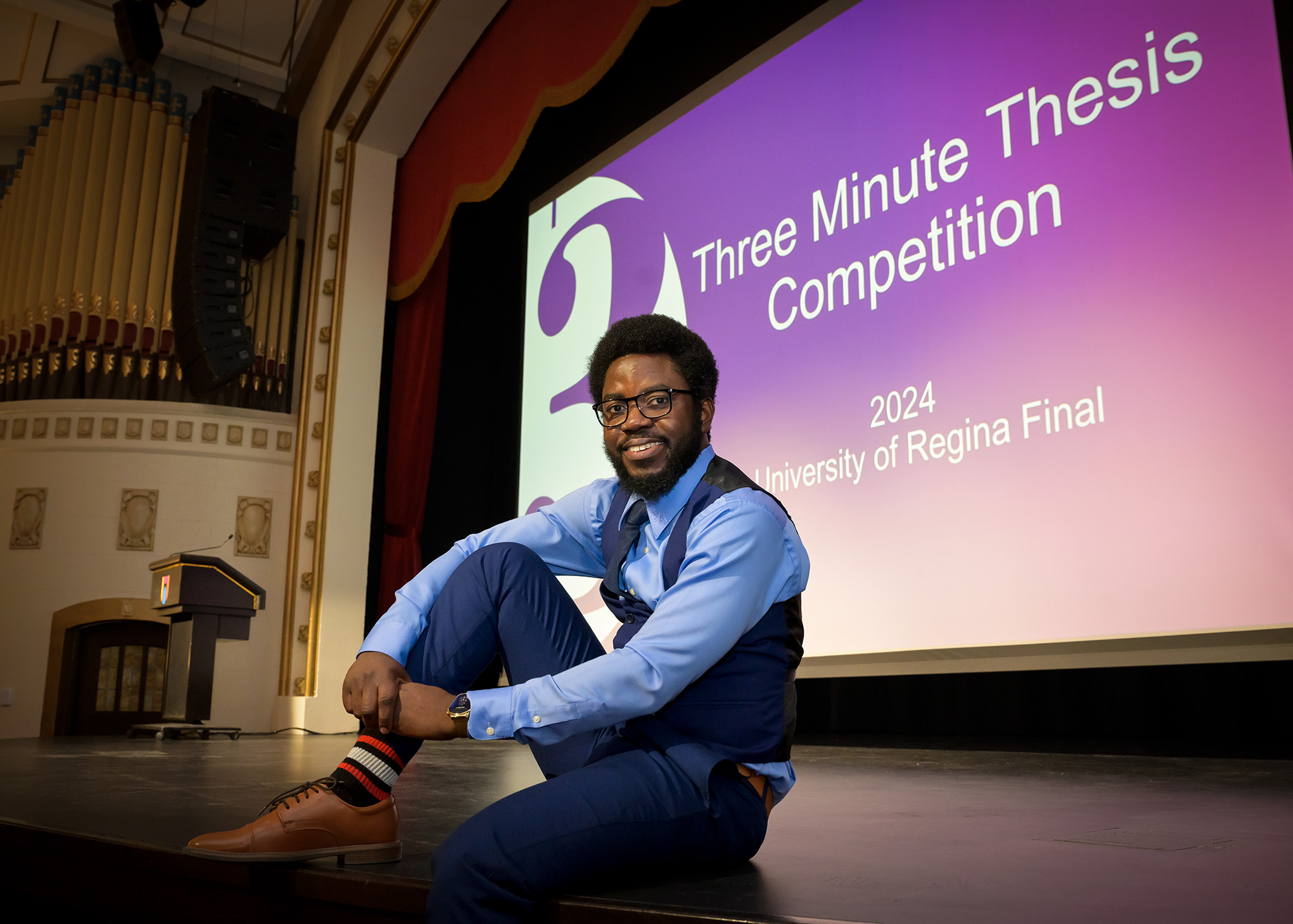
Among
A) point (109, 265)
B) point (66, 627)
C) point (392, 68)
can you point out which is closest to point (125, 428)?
point (109, 265)

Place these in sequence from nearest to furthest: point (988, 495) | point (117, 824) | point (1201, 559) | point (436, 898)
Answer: point (436, 898)
point (117, 824)
point (1201, 559)
point (988, 495)

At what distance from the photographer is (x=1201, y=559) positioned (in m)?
2.52

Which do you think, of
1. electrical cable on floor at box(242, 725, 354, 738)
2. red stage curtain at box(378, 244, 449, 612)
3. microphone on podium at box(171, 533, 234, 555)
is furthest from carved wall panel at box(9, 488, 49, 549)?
red stage curtain at box(378, 244, 449, 612)

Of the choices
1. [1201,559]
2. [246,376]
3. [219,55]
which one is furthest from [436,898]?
[219,55]

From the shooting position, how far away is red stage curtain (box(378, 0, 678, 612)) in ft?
14.2

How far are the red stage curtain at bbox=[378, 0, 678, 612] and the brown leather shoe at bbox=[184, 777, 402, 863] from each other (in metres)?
3.41

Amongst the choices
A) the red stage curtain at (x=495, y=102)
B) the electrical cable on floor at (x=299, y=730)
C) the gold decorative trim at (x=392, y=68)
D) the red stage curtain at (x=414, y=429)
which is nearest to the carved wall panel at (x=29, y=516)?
the electrical cable on floor at (x=299, y=730)

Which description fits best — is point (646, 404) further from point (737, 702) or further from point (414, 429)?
point (414, 429)

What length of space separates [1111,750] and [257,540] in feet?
16.6

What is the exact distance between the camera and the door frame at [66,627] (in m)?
6.05

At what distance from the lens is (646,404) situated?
4.27ft

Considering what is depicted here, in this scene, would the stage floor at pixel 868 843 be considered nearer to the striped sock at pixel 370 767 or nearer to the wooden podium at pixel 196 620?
the striped sock at pixel 370 767

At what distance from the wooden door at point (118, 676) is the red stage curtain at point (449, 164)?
4.97ft

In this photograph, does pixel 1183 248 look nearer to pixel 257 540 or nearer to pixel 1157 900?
pixel 1157 900
